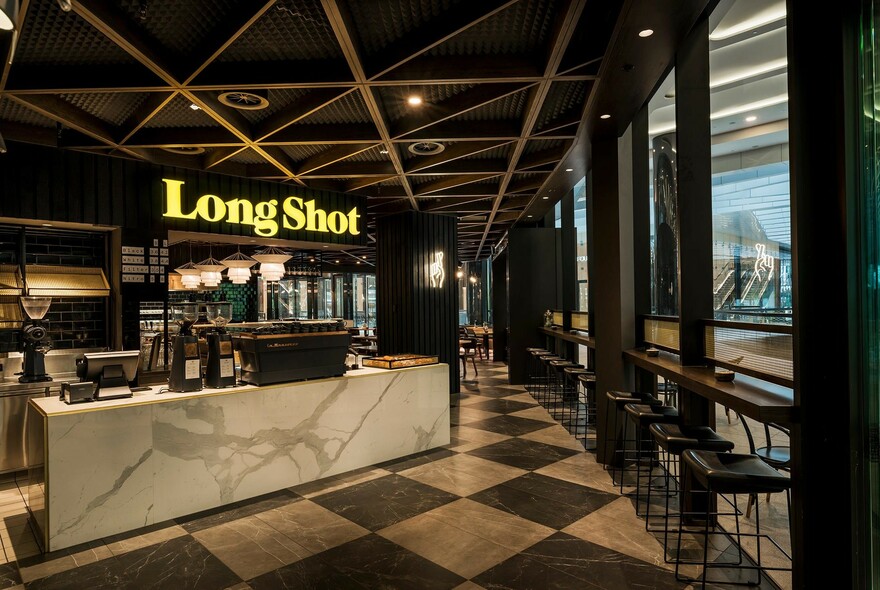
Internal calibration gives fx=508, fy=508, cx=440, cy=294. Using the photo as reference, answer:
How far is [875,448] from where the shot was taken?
1832 mm

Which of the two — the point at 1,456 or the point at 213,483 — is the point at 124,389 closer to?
the point at 213,483

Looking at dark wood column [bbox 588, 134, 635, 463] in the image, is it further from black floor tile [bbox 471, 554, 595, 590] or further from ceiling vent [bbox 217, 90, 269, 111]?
ceiling vent [bbox 217, 90, 269, 111]

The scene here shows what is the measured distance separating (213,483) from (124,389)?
0.93m

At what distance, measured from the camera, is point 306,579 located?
2746 millimetres

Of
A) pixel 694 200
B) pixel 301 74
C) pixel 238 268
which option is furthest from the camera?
pixel 238 268

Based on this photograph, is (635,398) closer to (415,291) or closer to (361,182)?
(361,182)

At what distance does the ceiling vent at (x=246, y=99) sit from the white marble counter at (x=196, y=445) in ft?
7.57

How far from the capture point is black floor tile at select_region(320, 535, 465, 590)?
106 inches

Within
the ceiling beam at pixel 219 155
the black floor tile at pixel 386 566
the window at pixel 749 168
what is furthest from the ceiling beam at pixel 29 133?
the window at pixel 749 168

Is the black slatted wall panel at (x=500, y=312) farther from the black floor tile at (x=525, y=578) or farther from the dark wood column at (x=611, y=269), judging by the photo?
the black floor tile at (x=525, y=578)

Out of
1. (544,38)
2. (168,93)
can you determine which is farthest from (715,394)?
(168,93)

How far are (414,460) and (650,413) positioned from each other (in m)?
2.31

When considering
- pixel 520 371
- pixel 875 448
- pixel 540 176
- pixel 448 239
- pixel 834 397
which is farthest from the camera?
pixel 520 371

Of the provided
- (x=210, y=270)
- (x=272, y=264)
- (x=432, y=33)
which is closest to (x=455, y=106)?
(x=432, y=33)
